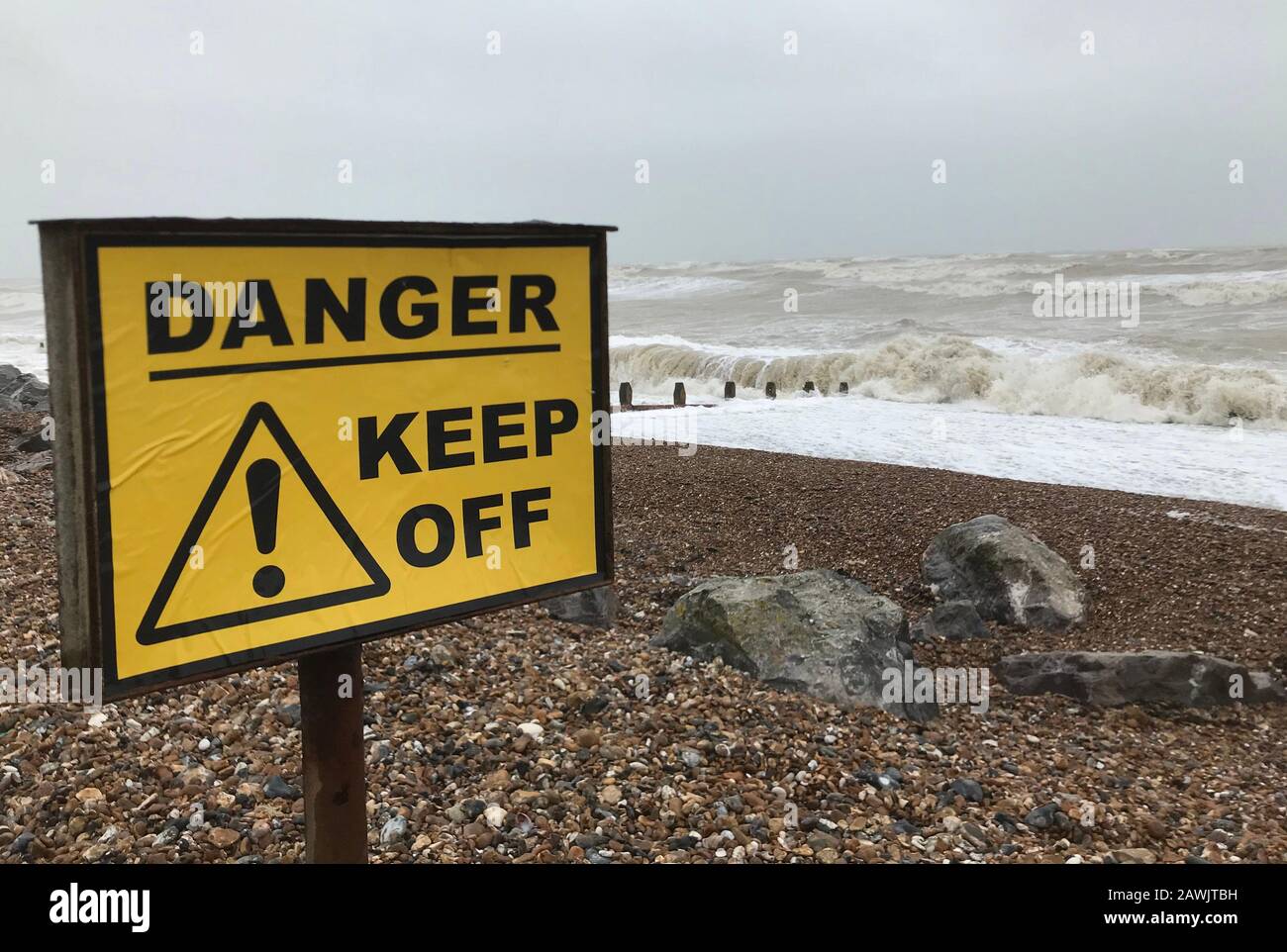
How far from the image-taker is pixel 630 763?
4.15 m

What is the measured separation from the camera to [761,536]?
9078mm

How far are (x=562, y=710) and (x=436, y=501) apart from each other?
2544 mm

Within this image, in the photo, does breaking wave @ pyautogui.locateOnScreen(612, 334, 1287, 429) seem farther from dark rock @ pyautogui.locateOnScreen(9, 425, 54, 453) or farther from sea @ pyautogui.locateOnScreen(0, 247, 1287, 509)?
dark rock @ pyautogui.locateOnScreen(9, 425, 54, 453)

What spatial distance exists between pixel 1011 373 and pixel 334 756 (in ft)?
80.3

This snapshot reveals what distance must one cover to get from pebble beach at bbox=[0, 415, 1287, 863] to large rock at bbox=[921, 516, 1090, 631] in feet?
0.70

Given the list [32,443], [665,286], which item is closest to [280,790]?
[32,443]

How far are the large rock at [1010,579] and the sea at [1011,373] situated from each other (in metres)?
3.64

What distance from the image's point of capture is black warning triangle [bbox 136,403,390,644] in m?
2.00

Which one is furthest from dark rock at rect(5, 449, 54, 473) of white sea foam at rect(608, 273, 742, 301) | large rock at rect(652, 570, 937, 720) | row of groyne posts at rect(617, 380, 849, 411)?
white sea foam at rect(608, 273, 742, 301)

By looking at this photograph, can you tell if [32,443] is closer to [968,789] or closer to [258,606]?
[258,606]

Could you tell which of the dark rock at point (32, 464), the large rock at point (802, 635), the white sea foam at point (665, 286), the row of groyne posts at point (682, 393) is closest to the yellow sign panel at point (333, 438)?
the large rock at point (802, 635)

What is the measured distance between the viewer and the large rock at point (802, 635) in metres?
5.28
